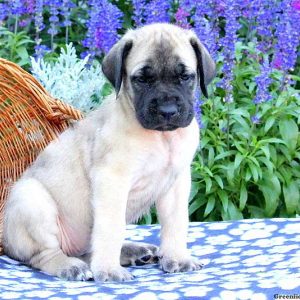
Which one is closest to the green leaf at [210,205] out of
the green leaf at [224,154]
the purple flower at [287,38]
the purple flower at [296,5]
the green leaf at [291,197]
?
the green leaf at [224,154]

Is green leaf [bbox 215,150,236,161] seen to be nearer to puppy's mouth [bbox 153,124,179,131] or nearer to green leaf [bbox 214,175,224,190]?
green leaf [bbox 214,175,224,190]

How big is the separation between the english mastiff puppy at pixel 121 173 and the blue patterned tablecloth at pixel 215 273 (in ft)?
0.51

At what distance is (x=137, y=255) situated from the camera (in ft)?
21.0

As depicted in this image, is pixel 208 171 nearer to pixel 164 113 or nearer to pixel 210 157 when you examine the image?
pixel 210 157

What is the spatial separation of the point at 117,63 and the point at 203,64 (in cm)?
56

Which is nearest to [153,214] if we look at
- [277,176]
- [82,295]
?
[277,176]

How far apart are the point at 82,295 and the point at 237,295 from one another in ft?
2.85

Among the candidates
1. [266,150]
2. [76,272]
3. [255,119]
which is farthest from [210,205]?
[76,272]

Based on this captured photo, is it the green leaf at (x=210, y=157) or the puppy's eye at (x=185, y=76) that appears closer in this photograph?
the puppy's eye at (x=185, y=76)

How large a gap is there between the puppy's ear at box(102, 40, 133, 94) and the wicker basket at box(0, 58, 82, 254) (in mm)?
1151

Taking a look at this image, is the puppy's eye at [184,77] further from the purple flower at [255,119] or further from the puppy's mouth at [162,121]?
the purple flower at [255,119]

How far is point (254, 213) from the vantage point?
26.8 feet

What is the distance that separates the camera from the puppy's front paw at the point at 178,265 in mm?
6094

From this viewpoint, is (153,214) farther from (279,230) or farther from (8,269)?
(8,269)
